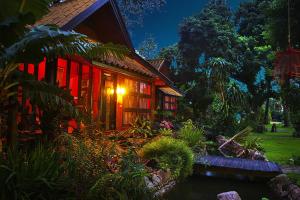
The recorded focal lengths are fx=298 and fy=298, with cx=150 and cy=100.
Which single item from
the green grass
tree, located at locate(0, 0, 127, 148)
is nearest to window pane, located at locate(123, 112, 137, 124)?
the green grass

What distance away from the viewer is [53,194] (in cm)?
440

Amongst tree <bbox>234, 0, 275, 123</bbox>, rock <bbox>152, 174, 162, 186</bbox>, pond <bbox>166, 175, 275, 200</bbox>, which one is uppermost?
tree <bbox>234, 0, 275, 123</bbox>

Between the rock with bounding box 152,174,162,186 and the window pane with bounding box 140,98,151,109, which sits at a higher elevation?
the window pane with bounding box 140,98,151,109

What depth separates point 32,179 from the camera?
4285mm

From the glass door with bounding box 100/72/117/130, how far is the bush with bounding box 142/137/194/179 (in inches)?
138

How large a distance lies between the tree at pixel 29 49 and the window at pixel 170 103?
51.3 feet

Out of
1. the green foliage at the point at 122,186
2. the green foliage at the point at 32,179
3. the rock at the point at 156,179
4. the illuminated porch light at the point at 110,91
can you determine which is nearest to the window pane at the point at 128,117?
the illuminated porch light at the point at 110,91

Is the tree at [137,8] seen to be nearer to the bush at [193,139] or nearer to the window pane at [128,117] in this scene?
the window pane at [128,117]

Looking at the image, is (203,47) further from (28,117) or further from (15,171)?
(15,171)

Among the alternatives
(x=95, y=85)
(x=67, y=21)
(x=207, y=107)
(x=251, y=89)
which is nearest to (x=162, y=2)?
(x=207, y=107)

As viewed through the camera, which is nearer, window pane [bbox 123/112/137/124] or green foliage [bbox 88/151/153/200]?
green foliage [bbox 88/151/153/200]

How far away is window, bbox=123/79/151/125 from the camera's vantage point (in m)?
13.4

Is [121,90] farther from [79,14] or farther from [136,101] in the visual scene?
[79,14]

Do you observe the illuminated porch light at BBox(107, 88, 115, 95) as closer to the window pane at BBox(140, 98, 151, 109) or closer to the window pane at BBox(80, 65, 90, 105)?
the window pane at BBox(80, 65, 90, 105)
